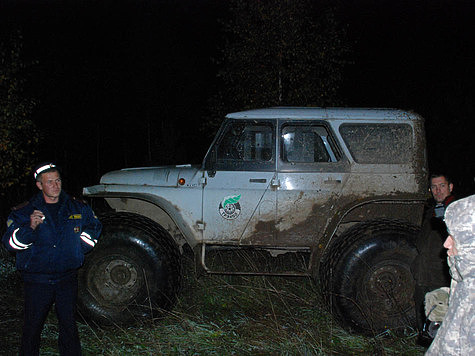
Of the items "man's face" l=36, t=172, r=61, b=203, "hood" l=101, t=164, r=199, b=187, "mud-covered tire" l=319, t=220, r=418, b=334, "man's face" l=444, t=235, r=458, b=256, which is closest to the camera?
"man's face" l=444, t=235, r=458, b=256

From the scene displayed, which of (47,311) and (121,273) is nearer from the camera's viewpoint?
(47,311)

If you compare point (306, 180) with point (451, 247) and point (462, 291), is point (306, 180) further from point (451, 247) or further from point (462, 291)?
point (462, 291)

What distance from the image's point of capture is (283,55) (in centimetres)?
1045

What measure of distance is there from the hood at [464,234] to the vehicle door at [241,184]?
8.58 feet

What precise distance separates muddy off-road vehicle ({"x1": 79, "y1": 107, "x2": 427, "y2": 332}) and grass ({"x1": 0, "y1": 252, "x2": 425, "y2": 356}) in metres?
0.27

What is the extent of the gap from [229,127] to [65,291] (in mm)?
2307

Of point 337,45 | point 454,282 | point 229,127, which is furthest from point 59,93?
point 454,282

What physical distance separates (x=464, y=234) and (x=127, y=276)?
3.48 m

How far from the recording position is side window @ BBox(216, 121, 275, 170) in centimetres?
461

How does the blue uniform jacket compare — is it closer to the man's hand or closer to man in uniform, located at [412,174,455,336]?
the man's hand

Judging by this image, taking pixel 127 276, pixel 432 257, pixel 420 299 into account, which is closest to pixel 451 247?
pixel 432 257

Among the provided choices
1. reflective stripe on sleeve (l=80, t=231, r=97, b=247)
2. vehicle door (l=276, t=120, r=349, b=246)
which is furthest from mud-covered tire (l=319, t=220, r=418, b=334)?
reflective stripe on sleeve (l=80, t=231, r=97, b=247)

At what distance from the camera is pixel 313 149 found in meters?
4.64

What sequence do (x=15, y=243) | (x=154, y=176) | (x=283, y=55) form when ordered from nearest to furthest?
(x=15, y=243) → (x=154, y=176) → (x=283, y=55)
